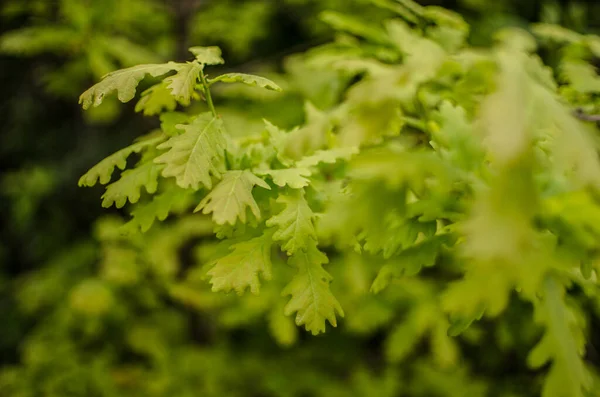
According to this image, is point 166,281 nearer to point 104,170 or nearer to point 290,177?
point 104,170

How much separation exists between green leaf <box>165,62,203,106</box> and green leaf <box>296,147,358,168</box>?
276 millimetres

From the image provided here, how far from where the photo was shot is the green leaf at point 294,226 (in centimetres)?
83

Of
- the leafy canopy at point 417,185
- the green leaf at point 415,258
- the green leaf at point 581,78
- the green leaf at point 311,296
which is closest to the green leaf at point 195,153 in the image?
the leafy canopy at point 417,185

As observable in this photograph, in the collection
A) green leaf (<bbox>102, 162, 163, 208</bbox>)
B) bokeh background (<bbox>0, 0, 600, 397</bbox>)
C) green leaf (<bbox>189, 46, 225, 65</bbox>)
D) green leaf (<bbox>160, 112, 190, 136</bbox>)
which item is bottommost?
bokeh background (<bbox>0, 0, 600, 397</bbox>)

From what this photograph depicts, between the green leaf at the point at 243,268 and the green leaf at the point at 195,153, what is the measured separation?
150mm

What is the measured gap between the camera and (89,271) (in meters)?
2.84

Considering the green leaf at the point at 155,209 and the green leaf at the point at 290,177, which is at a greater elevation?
the green leaf at the point at 290,177

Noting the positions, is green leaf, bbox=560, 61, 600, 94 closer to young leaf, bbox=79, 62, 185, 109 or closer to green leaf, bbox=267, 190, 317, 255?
green leaf, bbox=267, 190, 317, 255

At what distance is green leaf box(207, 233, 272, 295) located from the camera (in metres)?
0.83

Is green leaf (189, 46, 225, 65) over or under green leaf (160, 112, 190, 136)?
over

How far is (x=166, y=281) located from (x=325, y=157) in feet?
4.95

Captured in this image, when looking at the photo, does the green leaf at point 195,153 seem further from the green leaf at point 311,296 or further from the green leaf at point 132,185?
the green leaf at point 311,296

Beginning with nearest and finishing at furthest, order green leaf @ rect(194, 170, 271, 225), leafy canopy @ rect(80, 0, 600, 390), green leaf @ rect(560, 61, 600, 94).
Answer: leafy canopy @ rect(80, 0, 600, 390) → green leaf @ rect(194, 170, 271, 225) → green leaf @ rect(560, 61, 600, 94)

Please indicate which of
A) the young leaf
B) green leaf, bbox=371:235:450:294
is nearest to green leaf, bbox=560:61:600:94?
green leaf, bbox=371:235:450:294
